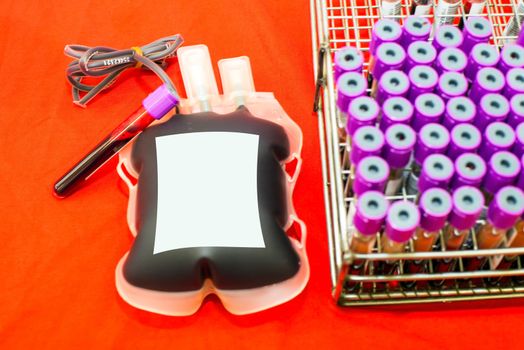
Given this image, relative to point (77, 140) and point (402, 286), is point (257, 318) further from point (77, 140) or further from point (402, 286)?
point (77, 140)

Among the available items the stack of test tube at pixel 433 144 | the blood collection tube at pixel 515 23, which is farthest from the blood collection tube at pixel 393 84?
the blood collection tube at pixel 515 23

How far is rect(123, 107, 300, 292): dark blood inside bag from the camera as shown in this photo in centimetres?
64

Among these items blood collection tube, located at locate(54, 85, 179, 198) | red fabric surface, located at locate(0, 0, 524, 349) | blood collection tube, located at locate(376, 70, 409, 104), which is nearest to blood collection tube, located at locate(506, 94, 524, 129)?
blood collection tube, located at locate(376, 70, 409, 104)

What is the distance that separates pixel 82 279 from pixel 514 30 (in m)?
0.60

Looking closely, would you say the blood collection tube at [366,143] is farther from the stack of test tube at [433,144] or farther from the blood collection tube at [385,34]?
the blood collection tube at [385,34]

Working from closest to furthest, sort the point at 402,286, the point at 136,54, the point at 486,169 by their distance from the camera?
the point at 486,169 → the point at 402,286 → the point at 136,54

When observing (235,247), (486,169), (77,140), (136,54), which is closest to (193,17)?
(136,54)

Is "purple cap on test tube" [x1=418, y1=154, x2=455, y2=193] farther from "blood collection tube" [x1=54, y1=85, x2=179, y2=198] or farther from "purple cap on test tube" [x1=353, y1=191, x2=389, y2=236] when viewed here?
"blood collection tube" [x1=54, y1=85, x2=179, y2=198]

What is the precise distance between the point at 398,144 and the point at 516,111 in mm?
127

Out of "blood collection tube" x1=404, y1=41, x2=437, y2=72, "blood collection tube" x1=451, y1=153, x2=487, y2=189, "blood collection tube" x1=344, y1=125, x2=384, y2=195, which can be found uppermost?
"blood collection tube" x1=404, y1=41, x2=437, y2=72

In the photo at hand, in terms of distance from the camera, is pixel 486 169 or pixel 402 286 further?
pixel 402 286

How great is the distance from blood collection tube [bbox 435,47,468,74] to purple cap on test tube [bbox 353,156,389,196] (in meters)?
0.14

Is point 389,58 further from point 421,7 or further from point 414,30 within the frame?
point 421,7

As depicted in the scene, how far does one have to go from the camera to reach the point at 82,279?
71cm
